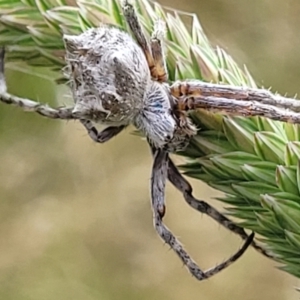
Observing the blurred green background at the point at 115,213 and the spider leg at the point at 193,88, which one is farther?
the blurred green background at the point at 115,213

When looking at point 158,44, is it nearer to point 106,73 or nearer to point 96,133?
point 106,73

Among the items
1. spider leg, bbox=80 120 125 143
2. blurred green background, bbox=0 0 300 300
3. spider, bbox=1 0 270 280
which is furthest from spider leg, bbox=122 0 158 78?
blurred green background, bbox=0 0 300 300

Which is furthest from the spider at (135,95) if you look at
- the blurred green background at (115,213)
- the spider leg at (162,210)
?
the blurred green background at (115,213)

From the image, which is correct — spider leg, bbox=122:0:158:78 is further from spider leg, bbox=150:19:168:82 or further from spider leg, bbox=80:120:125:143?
spider leg, bbox=80:120:125:143

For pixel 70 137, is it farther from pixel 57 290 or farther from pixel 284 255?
pixel 284 255

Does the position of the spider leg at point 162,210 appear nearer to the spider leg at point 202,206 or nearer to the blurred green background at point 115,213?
the spider leg at point 202,206

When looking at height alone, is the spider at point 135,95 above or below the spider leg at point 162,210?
above
